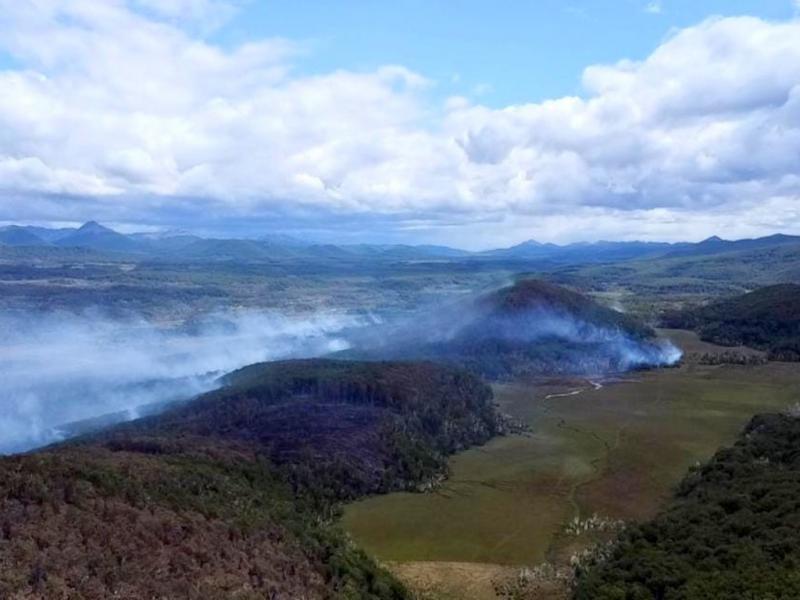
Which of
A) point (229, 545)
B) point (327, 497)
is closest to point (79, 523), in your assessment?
point (229, 545)

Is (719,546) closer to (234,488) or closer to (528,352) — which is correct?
(234,488)

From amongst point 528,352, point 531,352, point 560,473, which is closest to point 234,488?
point 560,473

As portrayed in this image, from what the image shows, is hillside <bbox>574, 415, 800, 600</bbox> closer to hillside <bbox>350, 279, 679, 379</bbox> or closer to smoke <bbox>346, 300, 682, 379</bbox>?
hillside <bbox>350, 279, 679, 379</bbox>

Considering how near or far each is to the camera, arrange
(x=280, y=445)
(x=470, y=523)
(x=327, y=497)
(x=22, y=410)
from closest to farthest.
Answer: (x=470, y=523) → (x=327, y=497) → (x=280, y=445) → (x=22, y=410)

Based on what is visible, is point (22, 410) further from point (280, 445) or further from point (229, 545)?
point (229, 545)

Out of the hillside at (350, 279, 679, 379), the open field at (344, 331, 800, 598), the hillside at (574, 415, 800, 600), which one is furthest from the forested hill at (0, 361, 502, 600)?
the hillside at (350, 279, 679, 379)
